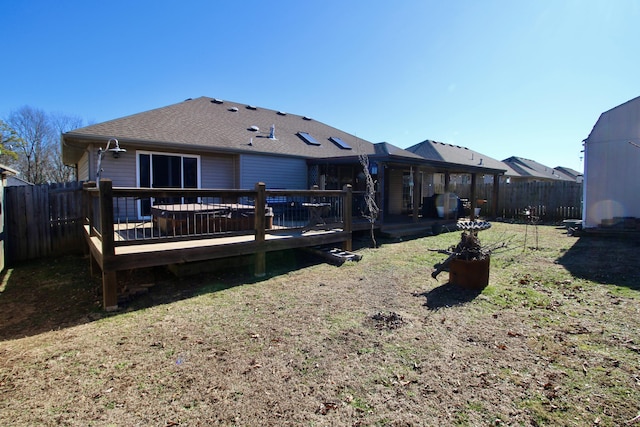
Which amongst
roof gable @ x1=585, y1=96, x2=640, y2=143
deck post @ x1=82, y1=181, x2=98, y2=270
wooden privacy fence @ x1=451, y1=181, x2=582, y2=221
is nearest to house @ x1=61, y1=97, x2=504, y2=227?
deck post @ x1=82, y1=181, x2=98, y2=270

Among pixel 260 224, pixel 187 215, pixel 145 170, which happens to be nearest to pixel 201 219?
pixel 187 215

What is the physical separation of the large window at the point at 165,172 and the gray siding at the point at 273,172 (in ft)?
4.74

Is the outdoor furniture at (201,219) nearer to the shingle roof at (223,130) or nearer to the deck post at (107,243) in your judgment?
the deck post at (107,243)

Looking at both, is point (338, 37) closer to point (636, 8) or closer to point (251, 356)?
point (636, 8)

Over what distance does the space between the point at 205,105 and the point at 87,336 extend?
1088cm

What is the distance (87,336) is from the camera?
3637 mm

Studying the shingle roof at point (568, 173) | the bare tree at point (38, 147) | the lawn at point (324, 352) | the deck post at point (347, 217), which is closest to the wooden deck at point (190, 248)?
the lawn at point (324, 352)

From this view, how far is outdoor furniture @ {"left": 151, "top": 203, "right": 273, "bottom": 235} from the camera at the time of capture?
6.04 meters

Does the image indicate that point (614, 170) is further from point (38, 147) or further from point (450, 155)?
point (38, 147)

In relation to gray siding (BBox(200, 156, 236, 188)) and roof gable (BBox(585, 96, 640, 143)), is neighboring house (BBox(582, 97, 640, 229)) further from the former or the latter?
gray siding (BBox(200, 156, 236, 188))

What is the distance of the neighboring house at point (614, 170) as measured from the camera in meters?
9.73

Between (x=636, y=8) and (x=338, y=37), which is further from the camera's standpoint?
(x=338, y=37)

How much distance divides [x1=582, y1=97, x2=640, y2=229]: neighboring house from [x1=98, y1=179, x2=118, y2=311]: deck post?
13.2 metres

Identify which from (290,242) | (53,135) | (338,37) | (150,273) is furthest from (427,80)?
(53,135)
